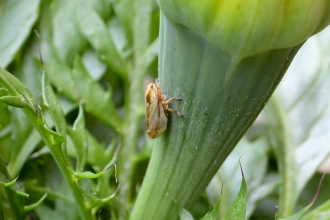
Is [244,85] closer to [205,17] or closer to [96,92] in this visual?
[205,17]

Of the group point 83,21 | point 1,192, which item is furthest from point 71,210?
point 83,21

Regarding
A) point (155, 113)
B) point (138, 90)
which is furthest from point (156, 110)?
point (138, 90)

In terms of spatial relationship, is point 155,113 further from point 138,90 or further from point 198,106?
point 138,90

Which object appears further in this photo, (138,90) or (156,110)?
(138,90)
